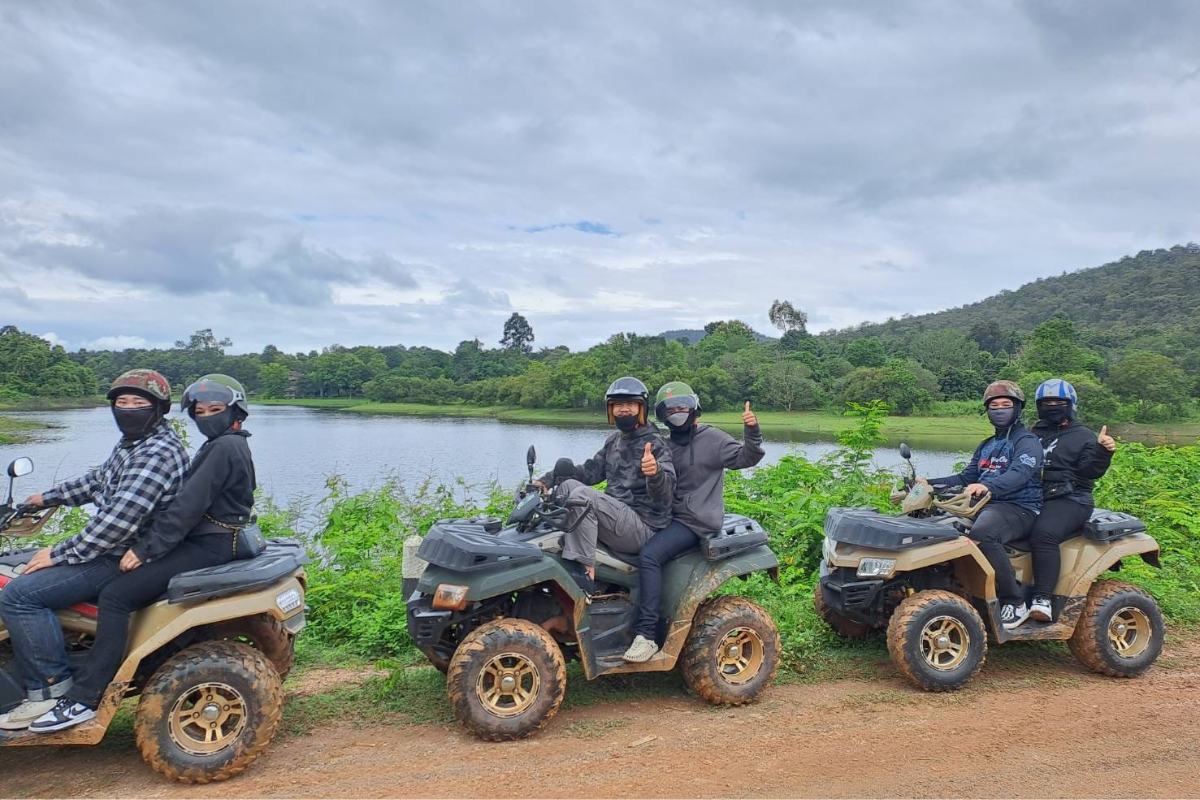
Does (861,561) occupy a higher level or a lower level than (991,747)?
higher

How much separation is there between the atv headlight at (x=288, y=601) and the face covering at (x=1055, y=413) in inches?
200

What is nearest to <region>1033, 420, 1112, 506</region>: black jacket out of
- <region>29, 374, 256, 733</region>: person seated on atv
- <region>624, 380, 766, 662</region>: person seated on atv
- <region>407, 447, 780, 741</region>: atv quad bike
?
<region>407, 447, 780, 741</region>: atv quad bike

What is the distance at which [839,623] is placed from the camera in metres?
5.75

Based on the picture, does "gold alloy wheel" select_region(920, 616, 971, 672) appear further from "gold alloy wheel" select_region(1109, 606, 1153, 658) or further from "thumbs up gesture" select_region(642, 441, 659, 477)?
"thumbs up gesture" select_region(642, 441, 659, 477)

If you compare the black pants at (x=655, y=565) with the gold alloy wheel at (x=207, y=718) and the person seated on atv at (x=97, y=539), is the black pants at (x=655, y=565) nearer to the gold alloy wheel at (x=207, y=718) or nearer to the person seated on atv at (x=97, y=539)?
the gold alloy wheel at (x=207, y=718)

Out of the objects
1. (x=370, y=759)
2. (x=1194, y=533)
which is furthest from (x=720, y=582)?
(x=1194, y=533)

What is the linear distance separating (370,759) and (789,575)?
4.11 meters

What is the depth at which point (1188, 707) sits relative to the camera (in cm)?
476

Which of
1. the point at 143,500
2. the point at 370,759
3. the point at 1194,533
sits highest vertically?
the point at 143,500

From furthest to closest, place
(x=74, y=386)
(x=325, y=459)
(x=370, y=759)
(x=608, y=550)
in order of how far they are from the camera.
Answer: (x=74, y=386)
(x=325, y=459)
(x=608, y=550)
(x=370, y=759)

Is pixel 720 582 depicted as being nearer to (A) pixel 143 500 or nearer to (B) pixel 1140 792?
(B) pixel 1140 792

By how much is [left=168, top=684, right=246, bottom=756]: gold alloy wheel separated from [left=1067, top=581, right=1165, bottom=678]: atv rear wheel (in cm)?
521

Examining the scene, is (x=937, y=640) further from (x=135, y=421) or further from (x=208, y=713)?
(x=135, y=421)

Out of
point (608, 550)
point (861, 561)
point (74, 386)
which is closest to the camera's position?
point (608, 550)
